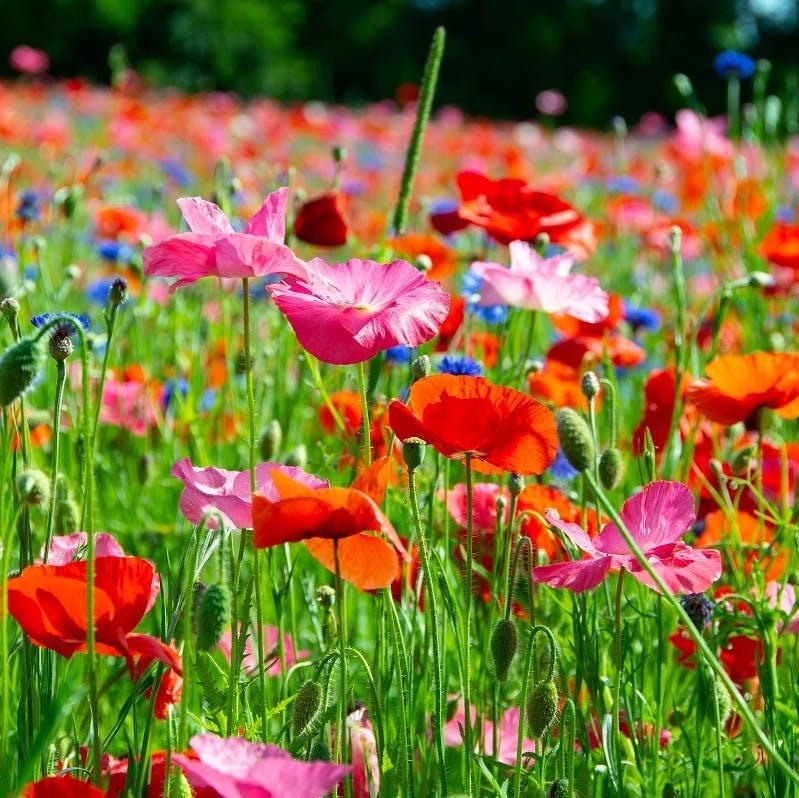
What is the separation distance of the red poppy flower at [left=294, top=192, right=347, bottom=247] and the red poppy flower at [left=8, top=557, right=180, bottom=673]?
713mm

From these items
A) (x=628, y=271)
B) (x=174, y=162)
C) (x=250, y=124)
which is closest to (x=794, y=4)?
(x=250, y=124)

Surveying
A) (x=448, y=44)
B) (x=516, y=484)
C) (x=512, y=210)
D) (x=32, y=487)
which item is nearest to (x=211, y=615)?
(x=32, y=487)

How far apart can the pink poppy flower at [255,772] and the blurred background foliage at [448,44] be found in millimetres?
13952

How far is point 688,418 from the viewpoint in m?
1.37

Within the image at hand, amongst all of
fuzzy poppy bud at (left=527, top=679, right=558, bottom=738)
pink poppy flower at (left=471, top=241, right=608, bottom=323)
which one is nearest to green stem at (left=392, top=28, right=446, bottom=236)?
pink poppy flower at (left=471, top=241, right=608, bottom=323)

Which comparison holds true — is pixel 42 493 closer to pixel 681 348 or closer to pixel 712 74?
pixel 681 348

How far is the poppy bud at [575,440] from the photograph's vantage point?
632mm

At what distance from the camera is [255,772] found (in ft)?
1.80

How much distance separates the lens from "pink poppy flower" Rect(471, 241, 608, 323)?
109 cm

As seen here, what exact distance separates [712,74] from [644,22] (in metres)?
2.67

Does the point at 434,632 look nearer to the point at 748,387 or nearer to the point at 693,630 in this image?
the point at 693,630

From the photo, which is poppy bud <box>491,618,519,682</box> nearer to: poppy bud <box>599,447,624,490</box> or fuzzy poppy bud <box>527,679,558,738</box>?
fuzzy poppy bud <box>527,679,558,738</box>

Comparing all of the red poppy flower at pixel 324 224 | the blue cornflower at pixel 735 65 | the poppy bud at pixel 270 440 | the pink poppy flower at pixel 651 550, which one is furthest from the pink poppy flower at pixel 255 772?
the blue cornflower at pixel 735 65

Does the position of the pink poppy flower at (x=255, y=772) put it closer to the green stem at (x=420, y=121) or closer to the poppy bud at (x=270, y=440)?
the poppy bud at (x=270, y=440)
